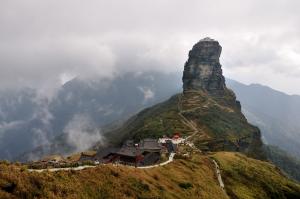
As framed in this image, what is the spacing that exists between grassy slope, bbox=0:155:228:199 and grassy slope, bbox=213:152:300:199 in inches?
774

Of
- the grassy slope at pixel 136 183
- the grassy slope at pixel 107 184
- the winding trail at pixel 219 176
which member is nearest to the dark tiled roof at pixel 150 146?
the winding trail at pixel 219 176

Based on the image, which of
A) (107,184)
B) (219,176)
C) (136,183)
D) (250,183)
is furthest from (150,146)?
(107,184)

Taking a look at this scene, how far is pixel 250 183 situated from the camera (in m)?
123

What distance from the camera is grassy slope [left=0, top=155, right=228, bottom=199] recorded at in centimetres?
4738

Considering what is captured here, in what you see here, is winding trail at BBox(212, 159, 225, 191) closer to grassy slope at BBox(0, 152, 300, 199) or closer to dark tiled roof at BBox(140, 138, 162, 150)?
grassy slope at BBox(0, 152, 300, 199)

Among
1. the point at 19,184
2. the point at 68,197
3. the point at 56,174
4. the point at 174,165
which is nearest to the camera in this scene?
the point at 19,184

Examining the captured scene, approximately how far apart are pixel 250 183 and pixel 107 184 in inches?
2927

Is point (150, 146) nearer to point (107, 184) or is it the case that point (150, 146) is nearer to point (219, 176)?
point (219, 176)

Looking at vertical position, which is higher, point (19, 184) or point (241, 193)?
point (19, 184)

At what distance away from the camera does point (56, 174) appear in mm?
54312

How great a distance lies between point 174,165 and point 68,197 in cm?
5155

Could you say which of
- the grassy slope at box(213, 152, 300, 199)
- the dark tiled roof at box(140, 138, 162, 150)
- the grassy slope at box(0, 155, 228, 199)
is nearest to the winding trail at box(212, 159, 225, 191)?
the grassy slope at box(213, 152, 300, 199)

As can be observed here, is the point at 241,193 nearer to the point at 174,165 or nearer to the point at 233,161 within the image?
the point at 174,165

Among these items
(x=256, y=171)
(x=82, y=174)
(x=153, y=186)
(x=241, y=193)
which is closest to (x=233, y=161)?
(x=256, y=171)
